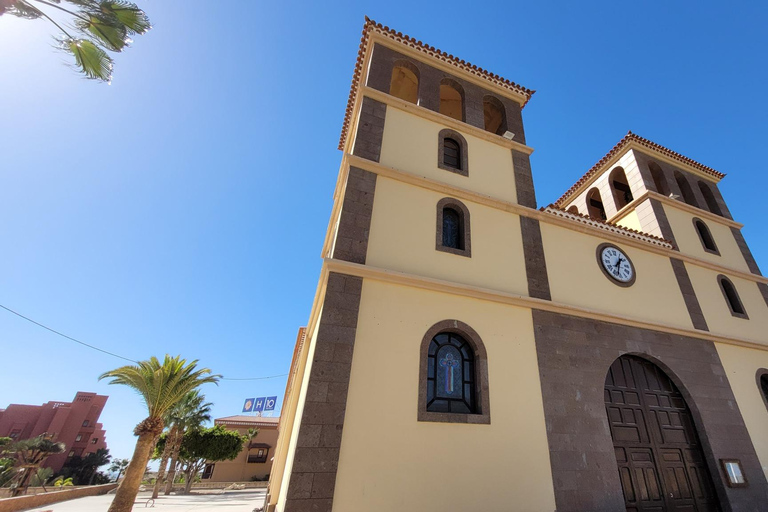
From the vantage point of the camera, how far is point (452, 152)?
944 cm

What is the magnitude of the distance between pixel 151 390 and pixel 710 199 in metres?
22.0

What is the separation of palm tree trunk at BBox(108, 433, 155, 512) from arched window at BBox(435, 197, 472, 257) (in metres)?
11.3

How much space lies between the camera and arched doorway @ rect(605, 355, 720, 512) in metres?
6.85

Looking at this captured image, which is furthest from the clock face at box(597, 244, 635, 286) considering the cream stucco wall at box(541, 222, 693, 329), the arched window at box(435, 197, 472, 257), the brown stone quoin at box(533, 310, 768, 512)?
the arched window at box(435, 197, 472, 257)

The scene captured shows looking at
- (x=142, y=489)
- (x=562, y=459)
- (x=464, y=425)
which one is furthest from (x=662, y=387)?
(x=142, y=489)

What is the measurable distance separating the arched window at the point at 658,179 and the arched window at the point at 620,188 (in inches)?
33.4

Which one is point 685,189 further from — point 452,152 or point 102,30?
point 102,30

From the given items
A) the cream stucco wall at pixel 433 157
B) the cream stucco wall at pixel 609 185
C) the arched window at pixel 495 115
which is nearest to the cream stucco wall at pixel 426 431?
the cream stucco wall at pixel 433 157

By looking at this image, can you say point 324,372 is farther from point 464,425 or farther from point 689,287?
point 689,287

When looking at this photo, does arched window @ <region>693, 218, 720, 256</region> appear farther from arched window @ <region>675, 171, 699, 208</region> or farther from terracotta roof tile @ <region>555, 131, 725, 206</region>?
terracotta roof tile @ <region>555, 131, 725, 206</region>

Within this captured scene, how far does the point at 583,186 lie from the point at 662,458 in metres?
10.6

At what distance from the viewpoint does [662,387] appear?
26.9ft

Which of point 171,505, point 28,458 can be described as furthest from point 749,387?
point 28,458

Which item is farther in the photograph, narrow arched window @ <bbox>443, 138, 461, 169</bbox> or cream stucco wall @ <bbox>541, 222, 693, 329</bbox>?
narrow arched window @ <bbox>443, 138, 461, 169</bbox>
